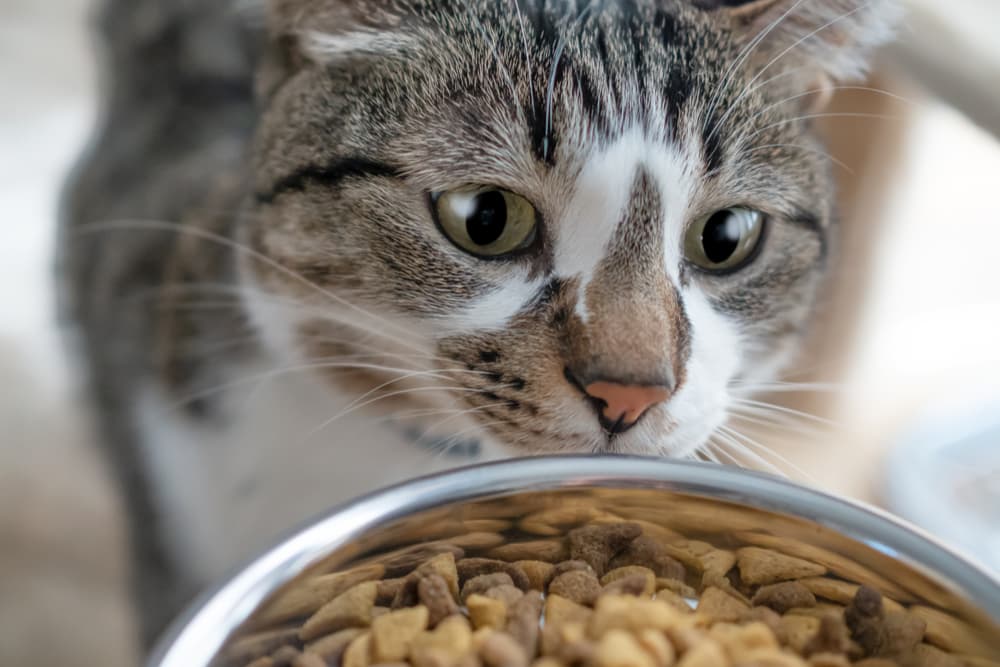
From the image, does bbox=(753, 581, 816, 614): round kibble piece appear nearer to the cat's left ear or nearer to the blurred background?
the blurred background

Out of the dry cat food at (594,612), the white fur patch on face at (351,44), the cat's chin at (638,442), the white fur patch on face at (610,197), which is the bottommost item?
the dry cat food at (594,612)

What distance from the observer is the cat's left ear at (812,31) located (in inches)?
27.2

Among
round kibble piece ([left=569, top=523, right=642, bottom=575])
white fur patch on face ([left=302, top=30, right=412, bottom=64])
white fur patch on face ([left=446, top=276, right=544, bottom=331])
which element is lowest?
round kibble piece ([left=569, top=523, right=642, bottom=575])

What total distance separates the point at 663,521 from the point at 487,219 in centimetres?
24

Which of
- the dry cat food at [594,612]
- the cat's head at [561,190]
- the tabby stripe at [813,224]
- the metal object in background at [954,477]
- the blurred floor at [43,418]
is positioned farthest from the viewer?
the blurred floor at [43,418]

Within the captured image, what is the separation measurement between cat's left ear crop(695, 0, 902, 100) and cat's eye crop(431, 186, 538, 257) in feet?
0.65

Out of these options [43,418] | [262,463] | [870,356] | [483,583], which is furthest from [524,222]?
[43,418]

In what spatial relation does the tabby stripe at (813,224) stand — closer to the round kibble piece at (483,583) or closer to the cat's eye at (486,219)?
the cat's eye at (486,219)

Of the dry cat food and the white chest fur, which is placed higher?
the white chest fur

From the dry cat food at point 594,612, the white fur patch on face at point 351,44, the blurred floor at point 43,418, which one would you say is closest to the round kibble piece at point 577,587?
the dry cat food at point 594,612

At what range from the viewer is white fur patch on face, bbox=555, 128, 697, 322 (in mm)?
647

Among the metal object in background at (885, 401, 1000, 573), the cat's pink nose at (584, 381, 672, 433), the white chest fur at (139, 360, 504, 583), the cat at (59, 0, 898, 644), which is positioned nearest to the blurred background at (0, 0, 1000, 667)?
the metal object in background at (885, 401, 1000, 573)

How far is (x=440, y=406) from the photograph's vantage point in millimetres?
727

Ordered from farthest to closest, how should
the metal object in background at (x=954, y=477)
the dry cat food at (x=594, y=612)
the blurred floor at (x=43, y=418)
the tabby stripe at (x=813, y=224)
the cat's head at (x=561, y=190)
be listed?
the blurred floor at (x=43, y=418) → the metal object in background at (x=954, y=477) → the tabby stripe at (x=813, y=224) → the cat's head at (x=561, y=190) → the dry cat food at (x=594, y=612)
